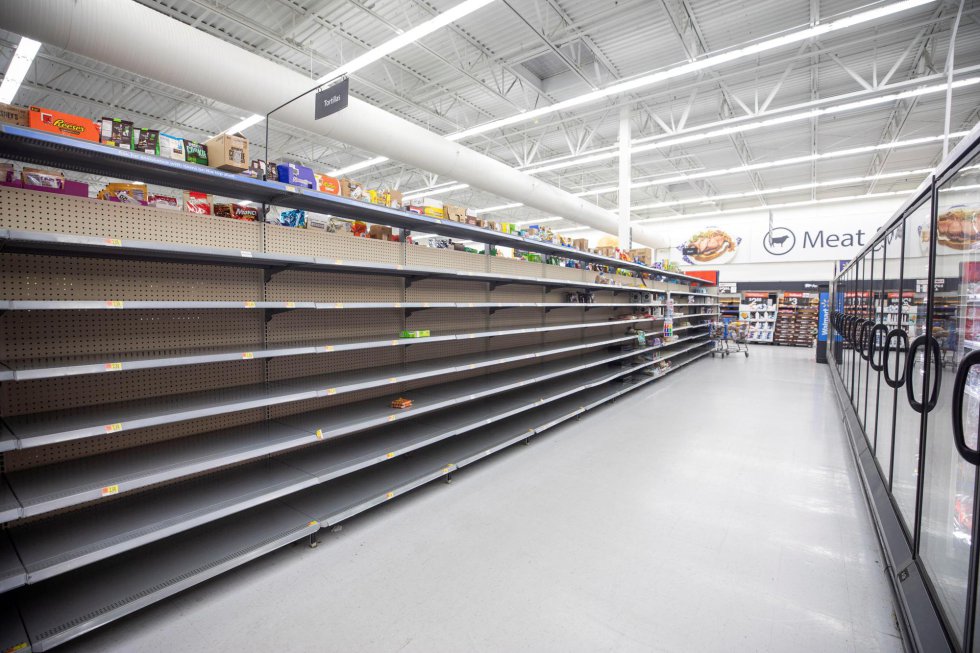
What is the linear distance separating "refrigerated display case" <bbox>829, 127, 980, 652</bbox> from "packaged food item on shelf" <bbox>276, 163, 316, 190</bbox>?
297 cm

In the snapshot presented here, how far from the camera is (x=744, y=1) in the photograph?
19.5 feet

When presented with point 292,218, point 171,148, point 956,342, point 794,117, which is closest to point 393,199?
point 292,218

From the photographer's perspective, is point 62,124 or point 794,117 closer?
point 62,124

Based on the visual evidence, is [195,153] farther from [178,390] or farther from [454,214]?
[454,214]

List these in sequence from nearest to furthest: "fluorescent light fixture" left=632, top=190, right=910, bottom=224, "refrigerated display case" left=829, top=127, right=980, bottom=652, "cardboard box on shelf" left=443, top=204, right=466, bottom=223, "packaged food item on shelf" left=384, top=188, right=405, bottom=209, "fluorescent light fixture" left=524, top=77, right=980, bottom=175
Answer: "refrigerated display case" left=829, top=127, right=980, bottom=652, "packaged food item on shelf" left=384, top=188, right=405, bottom=209, "cardboard box on shelf" left=443, top=204, right=466, bottom=223, "fluorescent light fixture" left=524, top=77, right=980, bottom=175, "fluorescent light fixture" left=632, top=190, right=910, bottom=224

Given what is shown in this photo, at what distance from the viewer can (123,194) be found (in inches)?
89.8

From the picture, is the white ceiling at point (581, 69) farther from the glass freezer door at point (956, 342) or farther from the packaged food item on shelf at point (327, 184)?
the glass freezer door at point (956, 342)

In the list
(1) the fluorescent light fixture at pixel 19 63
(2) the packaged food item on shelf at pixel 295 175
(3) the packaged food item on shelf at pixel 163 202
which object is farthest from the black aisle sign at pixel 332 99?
(1) the fluorescent light fixture at pixel 19 63

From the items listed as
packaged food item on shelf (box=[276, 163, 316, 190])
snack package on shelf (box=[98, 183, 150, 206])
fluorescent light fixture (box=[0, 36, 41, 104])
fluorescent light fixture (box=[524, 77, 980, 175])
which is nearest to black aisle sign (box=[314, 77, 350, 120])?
packaged food item on shelf (box=[276, 163, 316, 190])

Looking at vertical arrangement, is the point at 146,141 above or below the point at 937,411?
above

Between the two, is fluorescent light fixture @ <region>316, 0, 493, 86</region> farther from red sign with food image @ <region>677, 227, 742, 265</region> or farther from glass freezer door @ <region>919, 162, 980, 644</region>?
red sign with food image @ <region>677, 227, 742, 265</region>

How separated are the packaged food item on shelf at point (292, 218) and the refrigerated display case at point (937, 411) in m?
3.32

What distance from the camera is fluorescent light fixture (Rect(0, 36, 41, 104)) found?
5.06 meters

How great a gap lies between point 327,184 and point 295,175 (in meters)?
0.22
